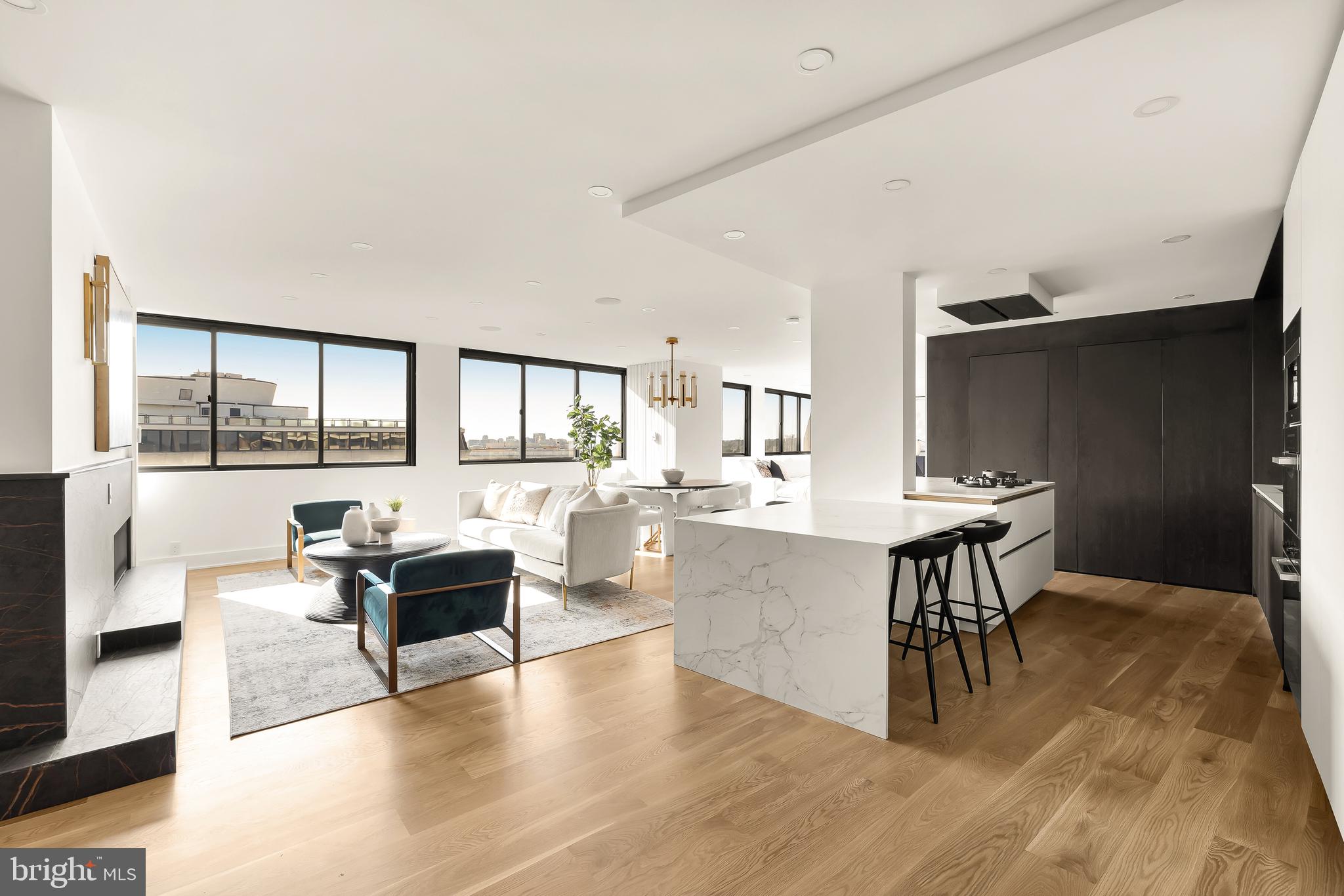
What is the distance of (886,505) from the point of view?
4.02 m

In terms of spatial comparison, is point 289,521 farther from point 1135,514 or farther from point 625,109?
point 1135,514

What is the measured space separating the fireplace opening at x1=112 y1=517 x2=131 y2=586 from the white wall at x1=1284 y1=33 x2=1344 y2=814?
246 inches

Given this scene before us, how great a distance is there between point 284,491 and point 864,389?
19.7 ft

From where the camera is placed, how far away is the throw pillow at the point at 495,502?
21.2 feet

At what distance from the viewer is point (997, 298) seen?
4426mm

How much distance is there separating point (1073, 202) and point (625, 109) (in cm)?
219

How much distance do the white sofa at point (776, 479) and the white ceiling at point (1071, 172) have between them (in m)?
2.96

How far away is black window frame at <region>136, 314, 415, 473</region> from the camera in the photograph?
6.17 m

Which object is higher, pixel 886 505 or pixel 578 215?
pixel 578 215

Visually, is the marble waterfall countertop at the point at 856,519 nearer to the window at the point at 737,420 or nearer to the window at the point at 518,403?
the window at the point at 518,403

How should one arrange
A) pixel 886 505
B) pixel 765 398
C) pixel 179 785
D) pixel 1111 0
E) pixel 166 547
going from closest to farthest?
pixel 1111 0 → pixel 179 785 → pixel 886 505 → pixel 166 547 → pixel 765 398

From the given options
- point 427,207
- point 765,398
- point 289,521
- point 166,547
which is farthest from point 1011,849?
point 765,398

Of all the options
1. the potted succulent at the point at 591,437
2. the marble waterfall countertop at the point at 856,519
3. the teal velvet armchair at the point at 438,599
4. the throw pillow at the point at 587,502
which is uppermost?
the potted succulent at the point at 591,437

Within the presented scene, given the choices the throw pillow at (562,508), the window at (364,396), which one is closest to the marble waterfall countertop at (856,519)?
the throw pillow at (562,508)
